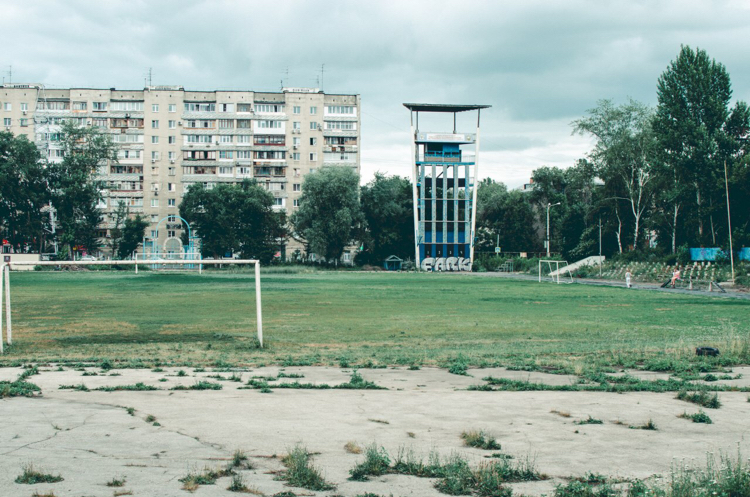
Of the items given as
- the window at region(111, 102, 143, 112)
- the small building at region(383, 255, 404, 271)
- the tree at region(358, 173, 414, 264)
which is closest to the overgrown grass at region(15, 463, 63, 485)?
the small building at region(383, 255, 404, 271)

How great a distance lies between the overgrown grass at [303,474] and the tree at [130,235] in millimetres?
105713

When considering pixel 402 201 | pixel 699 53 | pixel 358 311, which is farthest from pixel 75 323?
pixel 402 201

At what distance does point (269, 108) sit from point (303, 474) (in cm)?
11251

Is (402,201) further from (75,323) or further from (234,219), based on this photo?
(75,323)

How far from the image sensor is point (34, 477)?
5.49m

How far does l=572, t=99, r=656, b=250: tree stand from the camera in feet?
258

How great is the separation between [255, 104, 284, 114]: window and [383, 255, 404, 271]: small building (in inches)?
1244

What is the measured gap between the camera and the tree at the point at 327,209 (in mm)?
98875

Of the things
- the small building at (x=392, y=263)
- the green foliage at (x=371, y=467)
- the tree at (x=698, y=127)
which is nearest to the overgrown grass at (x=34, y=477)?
the green foliage at (x=371, y=467)

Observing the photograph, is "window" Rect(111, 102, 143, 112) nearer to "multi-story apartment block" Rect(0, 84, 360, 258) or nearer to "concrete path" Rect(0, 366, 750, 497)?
"multi-story apartment block" Rect(0, 84, 360, 258)

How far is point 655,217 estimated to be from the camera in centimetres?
7744

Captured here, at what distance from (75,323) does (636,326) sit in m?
20.0

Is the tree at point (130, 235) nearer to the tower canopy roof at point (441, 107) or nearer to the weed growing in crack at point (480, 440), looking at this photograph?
the tower canopy roof at point (441, 107)

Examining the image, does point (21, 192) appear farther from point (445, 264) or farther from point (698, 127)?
point (698, 127)
